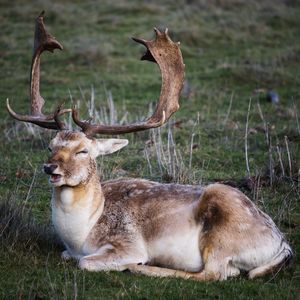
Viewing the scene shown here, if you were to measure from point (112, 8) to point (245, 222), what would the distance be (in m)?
22.1

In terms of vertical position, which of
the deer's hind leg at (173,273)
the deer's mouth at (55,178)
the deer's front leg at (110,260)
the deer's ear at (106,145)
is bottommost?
the deer's hind leg at (173,273)

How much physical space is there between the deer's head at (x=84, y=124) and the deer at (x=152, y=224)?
12 mm

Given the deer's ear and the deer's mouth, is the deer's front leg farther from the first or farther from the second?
the deer's ear

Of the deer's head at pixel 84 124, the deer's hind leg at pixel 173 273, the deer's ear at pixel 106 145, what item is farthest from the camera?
the deer's ear at pixel 106 145

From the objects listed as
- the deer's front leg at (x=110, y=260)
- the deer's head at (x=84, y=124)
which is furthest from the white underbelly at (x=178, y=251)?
the deer's head at (x=84, y=124)

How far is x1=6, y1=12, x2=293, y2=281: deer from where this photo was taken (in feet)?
Answer: 21.9

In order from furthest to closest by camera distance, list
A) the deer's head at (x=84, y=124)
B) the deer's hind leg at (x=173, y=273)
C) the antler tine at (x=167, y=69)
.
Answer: the antler tine at (x=167, y=69), the deer's head at (x=84, y=124), the deer's hind leg at (x=173, y=273)

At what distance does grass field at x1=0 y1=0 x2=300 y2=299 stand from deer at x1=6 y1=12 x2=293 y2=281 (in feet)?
0.65

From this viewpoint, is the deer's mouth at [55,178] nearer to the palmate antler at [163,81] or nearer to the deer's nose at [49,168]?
the deer's nose at [49,168]

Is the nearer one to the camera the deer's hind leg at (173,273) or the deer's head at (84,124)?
the deer's hind leg at (173,273)

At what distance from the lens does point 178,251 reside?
683 cm

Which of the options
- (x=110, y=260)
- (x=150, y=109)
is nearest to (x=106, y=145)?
(x=110, y=260)

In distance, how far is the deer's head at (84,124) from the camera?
6.86 metres

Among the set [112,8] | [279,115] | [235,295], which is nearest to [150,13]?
[112,8]
